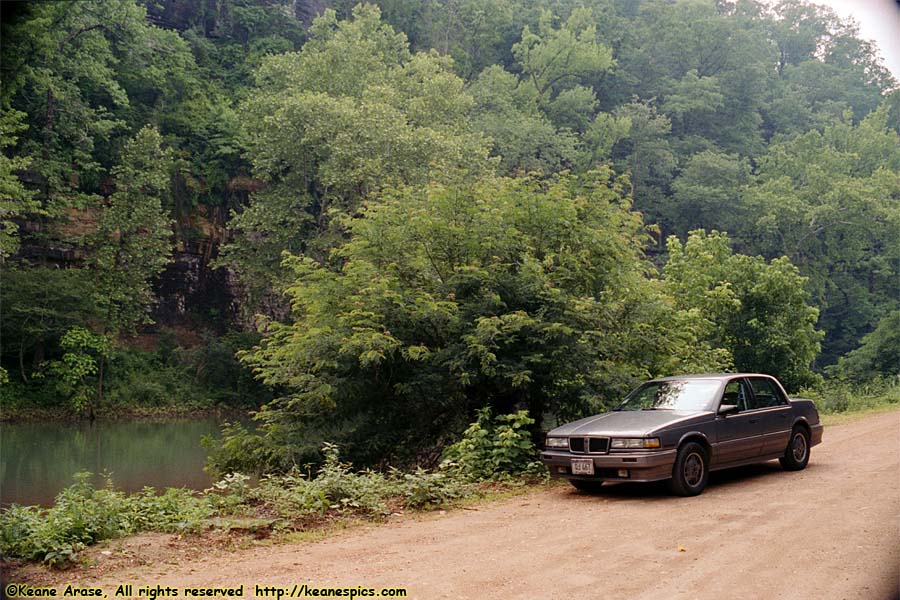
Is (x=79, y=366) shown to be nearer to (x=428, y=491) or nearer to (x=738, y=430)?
Answer: (x=428, y=491)

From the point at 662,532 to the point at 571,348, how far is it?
566 cm

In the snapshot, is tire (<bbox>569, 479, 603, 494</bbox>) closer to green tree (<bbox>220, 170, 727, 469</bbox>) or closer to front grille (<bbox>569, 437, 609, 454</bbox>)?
front grille (<bbox>569, 437, 609, 454</bbox>)

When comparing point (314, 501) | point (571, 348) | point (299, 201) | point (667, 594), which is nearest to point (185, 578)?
point (314, 501)

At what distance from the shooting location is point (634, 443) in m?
9.61

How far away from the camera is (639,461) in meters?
9.51

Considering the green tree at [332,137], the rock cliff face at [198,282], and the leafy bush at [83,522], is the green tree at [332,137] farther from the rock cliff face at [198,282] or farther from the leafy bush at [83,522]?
the leafy bush at [83,522]

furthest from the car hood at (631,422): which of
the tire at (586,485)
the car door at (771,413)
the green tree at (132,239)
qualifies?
the green tree at (132,239)

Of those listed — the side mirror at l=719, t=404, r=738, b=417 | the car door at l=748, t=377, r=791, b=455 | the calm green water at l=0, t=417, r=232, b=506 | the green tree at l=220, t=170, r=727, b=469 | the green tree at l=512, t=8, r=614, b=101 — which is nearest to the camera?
the side mirror at l=719, t=404, r=738, b=417

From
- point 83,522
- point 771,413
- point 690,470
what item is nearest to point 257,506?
point 83,522

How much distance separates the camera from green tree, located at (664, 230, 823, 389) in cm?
2639

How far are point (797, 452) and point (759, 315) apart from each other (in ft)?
52.9

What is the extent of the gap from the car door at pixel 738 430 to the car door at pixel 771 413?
0.14 meters

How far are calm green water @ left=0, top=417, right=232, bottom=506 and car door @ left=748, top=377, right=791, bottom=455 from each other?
44.3ft

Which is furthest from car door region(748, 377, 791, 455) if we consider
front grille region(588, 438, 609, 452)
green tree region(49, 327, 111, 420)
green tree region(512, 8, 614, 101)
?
green tree region(512, 8, 614, 101)
